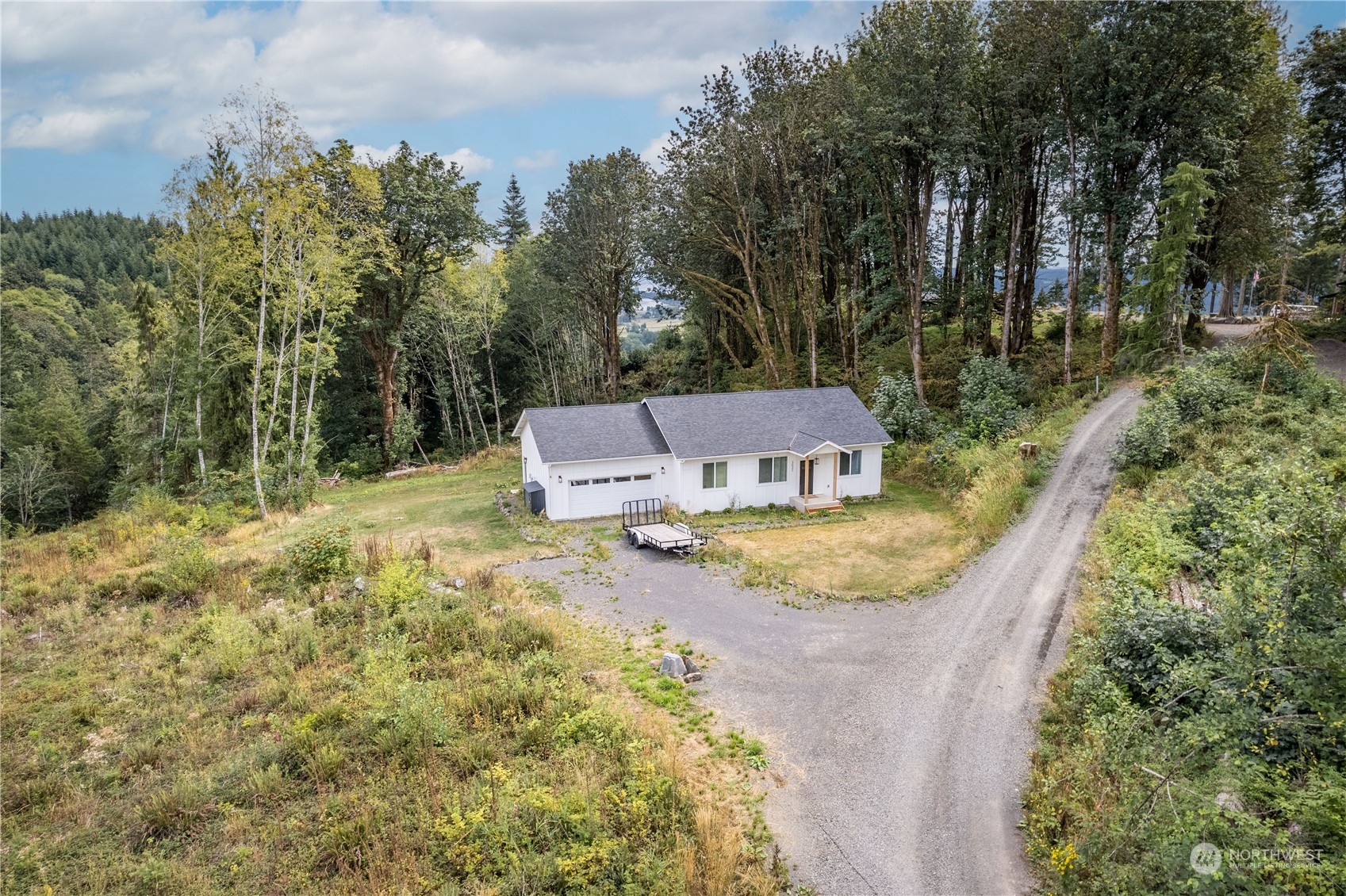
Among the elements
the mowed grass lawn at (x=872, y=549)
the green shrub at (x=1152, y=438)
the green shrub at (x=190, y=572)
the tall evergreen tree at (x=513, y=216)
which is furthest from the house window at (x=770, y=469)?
the tall evergreen tree at (x=513, y=216)

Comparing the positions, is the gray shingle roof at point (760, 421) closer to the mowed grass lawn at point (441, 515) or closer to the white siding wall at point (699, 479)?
the white siding wall at point (699, 479)

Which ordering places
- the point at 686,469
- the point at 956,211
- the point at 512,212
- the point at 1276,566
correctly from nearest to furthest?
the point at 1276,566 → the point at 686,469 → the point at 956,211 → the point at 512,212

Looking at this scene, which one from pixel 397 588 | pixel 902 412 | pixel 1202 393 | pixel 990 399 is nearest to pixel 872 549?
pixel 1202 393

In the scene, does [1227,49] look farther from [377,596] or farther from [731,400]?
[377,596]

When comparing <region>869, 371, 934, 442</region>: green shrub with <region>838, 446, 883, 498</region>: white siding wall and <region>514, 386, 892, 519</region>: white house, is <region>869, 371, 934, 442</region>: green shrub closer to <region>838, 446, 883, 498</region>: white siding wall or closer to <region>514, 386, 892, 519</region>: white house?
<region>514, 386, 892, 519</region>: white house

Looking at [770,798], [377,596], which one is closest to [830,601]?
[770,798]

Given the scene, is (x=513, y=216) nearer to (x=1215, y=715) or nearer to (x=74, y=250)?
(x=1215, y=715)
